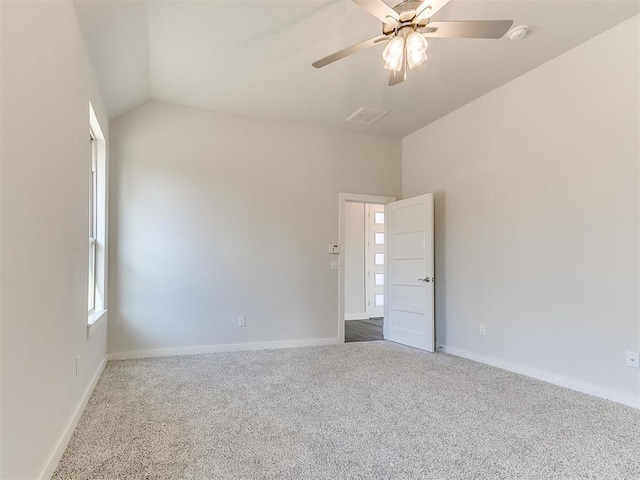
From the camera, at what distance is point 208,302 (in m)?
4.21

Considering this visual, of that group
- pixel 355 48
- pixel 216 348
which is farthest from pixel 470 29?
pixel 216 348

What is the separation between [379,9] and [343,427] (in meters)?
2.45

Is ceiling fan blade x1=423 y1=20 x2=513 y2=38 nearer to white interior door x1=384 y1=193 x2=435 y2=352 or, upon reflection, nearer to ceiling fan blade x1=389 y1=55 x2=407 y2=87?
ceiling fan blade x1=389 y1=55 x2=407 y2=87

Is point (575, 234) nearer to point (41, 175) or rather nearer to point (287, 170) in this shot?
point (287, 170)

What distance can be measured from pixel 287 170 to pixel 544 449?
370 cm

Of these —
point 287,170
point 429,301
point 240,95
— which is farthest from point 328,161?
point 429,301

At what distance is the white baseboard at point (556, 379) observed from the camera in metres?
2.70

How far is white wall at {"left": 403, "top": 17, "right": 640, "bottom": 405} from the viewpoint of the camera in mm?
2752

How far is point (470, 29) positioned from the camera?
6.88 feet

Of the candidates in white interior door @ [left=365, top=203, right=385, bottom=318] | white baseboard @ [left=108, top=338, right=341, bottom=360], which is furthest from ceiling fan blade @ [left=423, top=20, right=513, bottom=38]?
white interior door @ [left=365, top=203, right=385, bottom=318]

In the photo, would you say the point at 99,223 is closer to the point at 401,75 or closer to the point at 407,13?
the point at 401,75

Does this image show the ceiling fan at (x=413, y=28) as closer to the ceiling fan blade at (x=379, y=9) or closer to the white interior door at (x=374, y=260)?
the ceiling fan blade at (x=379, y=9)

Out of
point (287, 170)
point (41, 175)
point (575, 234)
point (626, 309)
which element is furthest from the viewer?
point (287, 170)

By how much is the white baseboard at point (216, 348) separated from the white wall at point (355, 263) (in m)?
2.33
